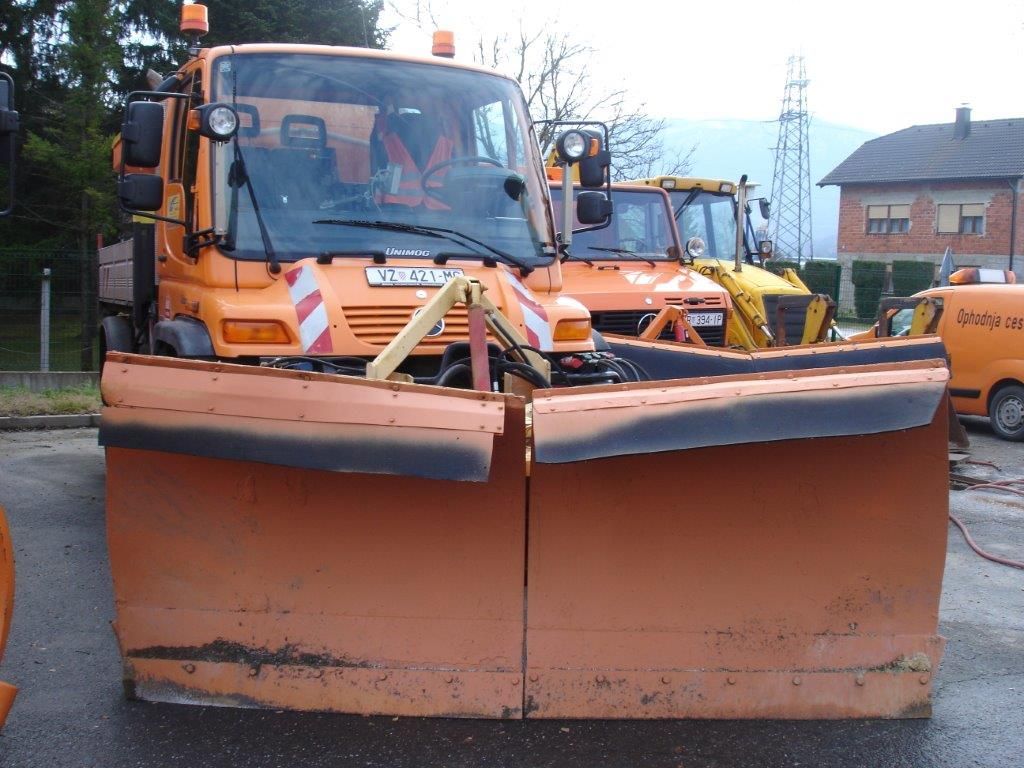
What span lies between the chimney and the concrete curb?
39855 millimetres

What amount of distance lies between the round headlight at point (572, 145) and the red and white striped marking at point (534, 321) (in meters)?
0.89

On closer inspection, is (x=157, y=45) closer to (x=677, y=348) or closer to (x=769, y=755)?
(x=677, y=348)

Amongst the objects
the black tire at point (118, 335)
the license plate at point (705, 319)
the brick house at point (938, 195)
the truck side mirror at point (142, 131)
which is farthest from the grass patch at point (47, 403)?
the brick house at point (938, 195)

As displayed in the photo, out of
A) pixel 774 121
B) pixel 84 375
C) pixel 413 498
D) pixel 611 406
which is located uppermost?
pixel 774 121

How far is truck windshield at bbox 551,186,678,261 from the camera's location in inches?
389

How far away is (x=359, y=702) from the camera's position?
3.62 metres

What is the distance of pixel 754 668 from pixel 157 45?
17.6 m

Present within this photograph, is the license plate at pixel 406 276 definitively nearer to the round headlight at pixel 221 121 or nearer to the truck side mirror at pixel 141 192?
the round headlight at pixel 221 121

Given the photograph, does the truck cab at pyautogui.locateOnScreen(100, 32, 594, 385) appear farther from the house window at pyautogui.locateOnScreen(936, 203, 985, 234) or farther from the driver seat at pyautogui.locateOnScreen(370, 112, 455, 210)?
the house window at pyautogui.locateOnScreen(936, 203, 985, 234)

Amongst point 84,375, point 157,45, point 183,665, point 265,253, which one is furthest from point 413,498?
point 157,45

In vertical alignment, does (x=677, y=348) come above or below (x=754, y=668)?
above

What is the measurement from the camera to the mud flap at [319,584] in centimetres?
356

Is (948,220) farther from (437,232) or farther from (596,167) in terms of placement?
(437,232)

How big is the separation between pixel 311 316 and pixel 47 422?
289 inches
